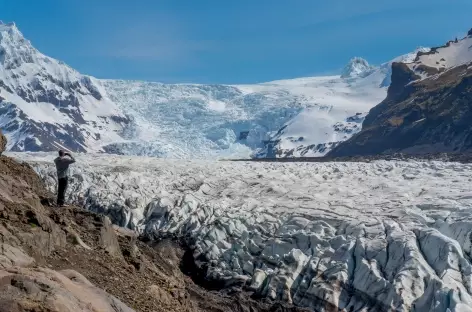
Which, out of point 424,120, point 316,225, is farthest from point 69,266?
point 424,120

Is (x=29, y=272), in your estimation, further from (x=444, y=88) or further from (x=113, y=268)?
(x=444, y=88)

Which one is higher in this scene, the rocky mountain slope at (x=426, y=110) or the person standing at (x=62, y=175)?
the rocky mountain slope at (x=426, y=110)

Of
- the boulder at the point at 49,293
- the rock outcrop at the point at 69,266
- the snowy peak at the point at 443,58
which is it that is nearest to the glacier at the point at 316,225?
the rock outcrop at the point at 69,266

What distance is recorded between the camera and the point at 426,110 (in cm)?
11619

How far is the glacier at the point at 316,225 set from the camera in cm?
1541

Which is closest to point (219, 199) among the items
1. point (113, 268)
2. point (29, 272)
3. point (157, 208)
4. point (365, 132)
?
point (157, 208)

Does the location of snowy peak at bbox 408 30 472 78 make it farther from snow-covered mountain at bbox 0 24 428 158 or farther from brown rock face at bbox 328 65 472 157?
snow-covered mountain at bbox 0 24 428 158

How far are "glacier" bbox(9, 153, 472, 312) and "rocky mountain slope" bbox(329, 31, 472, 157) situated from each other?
7441cm

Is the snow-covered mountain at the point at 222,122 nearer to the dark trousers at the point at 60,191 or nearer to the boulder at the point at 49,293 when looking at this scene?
the dark trousers at the point at 60,191

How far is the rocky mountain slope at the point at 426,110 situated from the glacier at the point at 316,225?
7441 centimetres

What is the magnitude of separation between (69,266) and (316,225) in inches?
445

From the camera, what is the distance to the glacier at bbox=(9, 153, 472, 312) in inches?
607

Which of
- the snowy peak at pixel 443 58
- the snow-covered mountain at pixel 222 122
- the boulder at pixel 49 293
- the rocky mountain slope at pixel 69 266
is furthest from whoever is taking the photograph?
the snowy peak at pixel 443 58

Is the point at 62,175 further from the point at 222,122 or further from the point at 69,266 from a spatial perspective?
the point at 222,122
